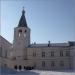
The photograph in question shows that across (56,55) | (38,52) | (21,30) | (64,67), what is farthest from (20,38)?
(64,67)

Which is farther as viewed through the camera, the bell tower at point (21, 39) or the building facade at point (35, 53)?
the bell tower at point (21, 39)

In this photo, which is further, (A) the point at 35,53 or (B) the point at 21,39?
(B) the point at 21,39

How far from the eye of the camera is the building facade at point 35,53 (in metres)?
34.5

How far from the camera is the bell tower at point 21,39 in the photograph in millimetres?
35750

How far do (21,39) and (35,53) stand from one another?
3.41m

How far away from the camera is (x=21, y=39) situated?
1428 inches

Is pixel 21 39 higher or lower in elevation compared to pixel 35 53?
higher

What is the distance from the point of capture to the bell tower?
35.8m

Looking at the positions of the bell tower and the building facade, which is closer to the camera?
the building facade

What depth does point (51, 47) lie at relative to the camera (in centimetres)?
3588

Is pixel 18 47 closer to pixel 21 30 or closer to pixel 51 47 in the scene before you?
pixel 21 30

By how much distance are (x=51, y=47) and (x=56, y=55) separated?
1.63m

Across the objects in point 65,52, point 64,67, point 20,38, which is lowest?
point 64,67

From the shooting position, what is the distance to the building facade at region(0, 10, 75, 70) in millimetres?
34500
